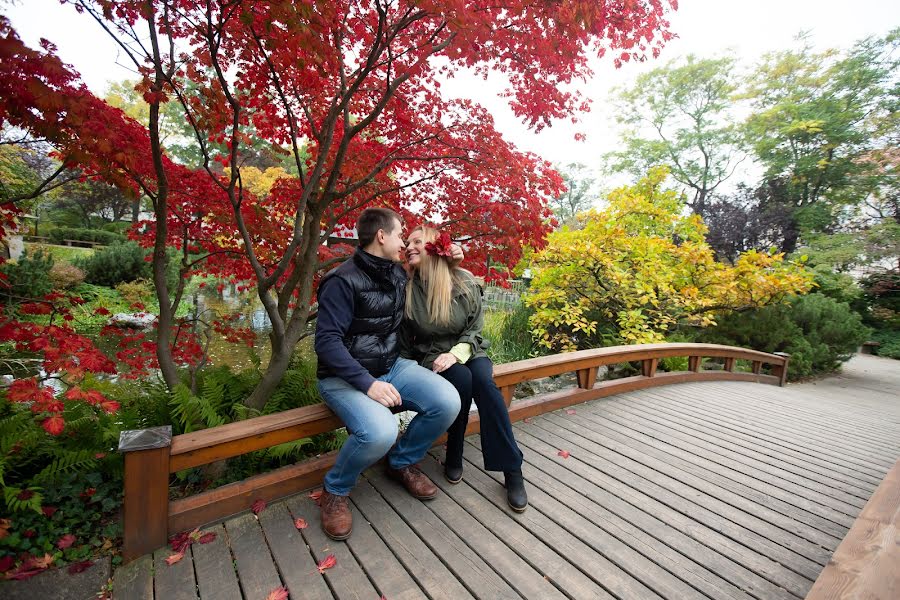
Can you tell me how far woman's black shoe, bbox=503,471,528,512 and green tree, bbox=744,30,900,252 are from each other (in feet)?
63.8

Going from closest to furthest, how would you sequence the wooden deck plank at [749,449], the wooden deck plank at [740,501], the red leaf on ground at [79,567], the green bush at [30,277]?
A: the red leaf on ground at [79,567] → the wooden deck plank at [740,501] → the wooden deck plank at [749,449] → the green bush at [30,277]

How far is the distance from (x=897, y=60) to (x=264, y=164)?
1089 inches

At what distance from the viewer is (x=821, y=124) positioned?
14961 millimetres

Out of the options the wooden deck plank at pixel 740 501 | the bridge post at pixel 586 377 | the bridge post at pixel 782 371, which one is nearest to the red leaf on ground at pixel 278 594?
the wooden deck plank at pixel 740 501

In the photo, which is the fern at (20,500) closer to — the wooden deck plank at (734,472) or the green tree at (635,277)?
the wooden deck plank at (734,472)

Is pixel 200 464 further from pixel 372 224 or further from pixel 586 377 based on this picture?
pixel 586 377

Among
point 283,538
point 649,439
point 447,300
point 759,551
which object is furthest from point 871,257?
point 283,538

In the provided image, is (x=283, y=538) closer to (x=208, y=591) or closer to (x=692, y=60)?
(x=208, y=591)

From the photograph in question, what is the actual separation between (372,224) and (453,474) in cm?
156

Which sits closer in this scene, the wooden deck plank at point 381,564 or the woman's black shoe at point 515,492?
the wooden deck plank at point 381,564

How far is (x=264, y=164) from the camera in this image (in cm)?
2192

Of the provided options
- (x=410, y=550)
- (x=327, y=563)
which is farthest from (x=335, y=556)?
(x=410, y=550)

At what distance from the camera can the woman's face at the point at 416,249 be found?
7.70 feet

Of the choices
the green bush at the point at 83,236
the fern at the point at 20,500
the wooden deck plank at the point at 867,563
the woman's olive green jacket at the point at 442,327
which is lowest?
the fern at the point at 20,500
